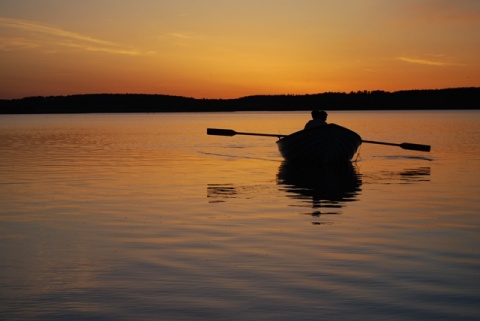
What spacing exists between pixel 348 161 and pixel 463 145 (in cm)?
1604

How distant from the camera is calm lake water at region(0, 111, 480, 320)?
8.12 m

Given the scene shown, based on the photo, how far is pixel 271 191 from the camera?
20359 millimetres

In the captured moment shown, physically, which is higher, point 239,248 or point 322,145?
point 322,145

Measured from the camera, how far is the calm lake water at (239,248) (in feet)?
26.7

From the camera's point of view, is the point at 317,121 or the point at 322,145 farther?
the point at 322,145

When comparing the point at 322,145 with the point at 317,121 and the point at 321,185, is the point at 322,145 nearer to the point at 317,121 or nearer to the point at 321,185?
the point at 317,121

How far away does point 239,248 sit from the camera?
1138cm

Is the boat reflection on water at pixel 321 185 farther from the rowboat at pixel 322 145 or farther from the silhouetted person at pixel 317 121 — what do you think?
the silhouetted person at pixel 317 121

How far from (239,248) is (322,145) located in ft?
55.4

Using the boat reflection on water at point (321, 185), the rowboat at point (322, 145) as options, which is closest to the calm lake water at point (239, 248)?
the boat reflection on water at point (321, 185)

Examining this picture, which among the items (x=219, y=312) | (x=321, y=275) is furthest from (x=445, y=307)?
(x=219, y=312)

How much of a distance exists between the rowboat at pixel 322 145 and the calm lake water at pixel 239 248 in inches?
144

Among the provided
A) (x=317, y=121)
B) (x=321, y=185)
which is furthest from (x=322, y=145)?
(x=321, y=185)

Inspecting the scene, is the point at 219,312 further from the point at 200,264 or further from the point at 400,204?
the point at 400,204
